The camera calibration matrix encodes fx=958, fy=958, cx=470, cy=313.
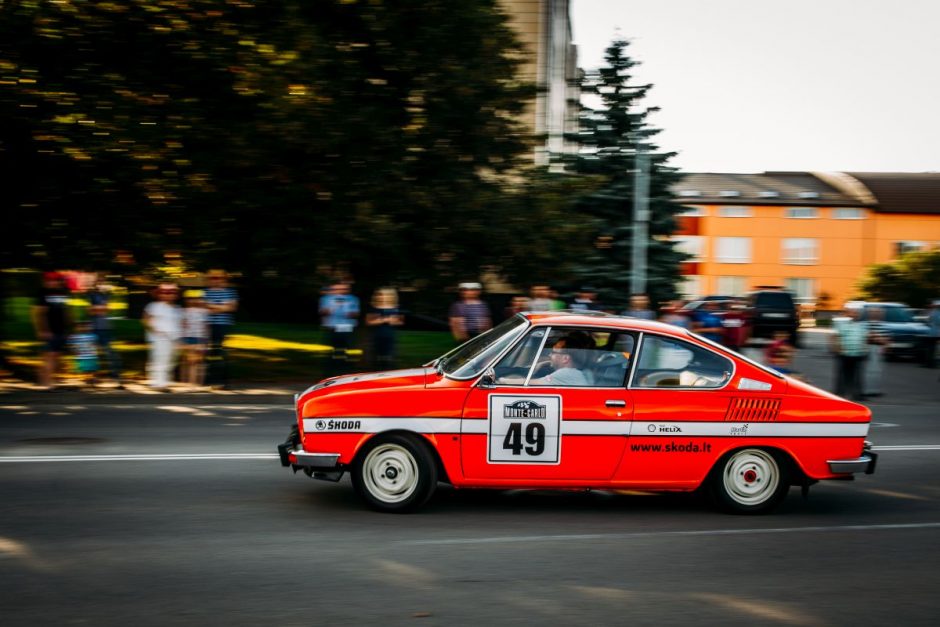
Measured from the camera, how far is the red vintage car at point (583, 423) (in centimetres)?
755

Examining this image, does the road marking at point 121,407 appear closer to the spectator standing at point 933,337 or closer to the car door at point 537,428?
the car door at point 537,428

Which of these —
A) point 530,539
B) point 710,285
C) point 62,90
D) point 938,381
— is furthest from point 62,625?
point 710,285

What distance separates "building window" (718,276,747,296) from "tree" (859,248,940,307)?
13069mm

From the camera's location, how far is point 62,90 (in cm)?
1453

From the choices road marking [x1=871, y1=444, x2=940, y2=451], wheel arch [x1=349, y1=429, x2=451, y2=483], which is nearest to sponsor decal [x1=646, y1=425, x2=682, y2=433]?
wheel arch [x1=349, y1=429, x2=451, y2=483]

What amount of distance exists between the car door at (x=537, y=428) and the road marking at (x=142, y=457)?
3.41 metres

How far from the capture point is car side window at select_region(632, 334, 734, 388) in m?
7.84

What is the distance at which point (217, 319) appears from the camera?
15.9 metres

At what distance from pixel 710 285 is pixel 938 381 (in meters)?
43.4

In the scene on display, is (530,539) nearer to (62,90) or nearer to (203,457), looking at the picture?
(203,457)

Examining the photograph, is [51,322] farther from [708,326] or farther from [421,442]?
[708,326]

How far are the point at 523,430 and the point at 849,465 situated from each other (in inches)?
107

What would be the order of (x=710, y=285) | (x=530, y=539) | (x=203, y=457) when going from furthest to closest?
(x=710, y=285) < (x=203, y=457) < (x=530, y=539)

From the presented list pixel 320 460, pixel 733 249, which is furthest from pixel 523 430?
pixel 733 249
